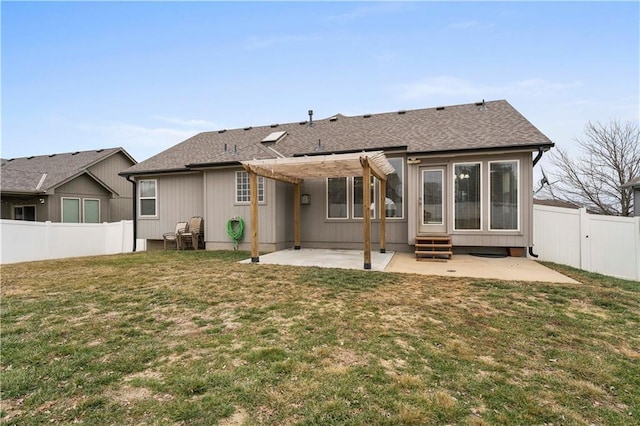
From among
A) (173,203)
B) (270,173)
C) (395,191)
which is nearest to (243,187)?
(270,173)

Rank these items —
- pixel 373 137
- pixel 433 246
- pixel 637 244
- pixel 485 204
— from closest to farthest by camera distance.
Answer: pixel 637 244 < pixel 433 246 < pixel 485 204 < pixel 373 137

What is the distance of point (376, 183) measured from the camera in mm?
9211

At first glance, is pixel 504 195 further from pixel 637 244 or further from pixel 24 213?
pixel 24 213

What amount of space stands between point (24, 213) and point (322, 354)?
704 inches

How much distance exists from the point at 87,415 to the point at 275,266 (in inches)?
194

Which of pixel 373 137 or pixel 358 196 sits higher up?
pixel 373 137

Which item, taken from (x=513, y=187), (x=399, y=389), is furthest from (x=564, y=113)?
(x=399, y=389)

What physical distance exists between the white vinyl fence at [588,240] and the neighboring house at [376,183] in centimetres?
60

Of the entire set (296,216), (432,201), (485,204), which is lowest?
(296,216)

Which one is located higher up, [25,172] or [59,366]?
[25,172]

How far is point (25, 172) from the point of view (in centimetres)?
1452

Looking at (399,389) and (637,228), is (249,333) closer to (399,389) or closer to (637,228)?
(399,389)

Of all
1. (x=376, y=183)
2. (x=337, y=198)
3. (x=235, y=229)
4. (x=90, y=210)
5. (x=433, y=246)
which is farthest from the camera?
(x=90, y=210)

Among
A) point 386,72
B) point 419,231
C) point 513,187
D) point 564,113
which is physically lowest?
point 419,231
